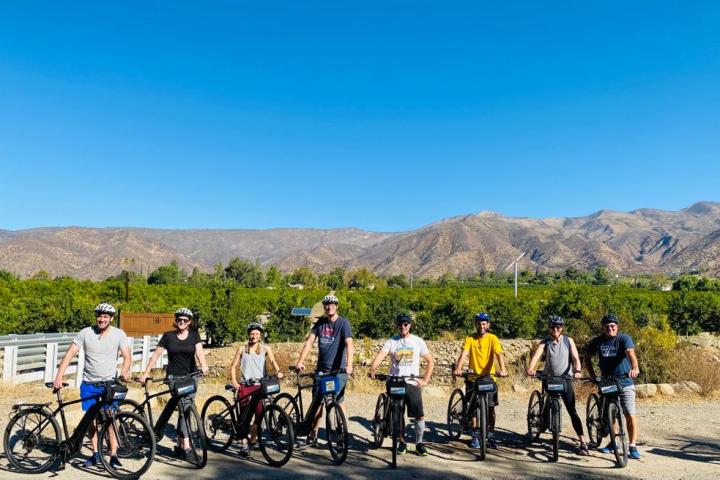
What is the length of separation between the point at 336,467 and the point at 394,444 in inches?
28.9

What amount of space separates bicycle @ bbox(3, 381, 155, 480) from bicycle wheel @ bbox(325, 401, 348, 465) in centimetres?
200

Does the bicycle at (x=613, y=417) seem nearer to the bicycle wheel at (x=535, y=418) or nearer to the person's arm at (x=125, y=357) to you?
the bicycle wheel at (x=535, y=418)

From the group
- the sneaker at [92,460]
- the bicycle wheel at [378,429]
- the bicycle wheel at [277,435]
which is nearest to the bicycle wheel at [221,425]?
the bicycle wheel at [277,435]

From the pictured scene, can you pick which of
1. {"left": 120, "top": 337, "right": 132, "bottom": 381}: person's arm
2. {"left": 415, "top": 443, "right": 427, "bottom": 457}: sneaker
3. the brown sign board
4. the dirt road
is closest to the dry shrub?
the dirt road

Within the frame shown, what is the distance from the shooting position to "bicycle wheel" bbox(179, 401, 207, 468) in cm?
622

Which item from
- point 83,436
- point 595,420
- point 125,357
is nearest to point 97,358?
point 125,357

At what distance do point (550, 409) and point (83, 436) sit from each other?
18.4 feet

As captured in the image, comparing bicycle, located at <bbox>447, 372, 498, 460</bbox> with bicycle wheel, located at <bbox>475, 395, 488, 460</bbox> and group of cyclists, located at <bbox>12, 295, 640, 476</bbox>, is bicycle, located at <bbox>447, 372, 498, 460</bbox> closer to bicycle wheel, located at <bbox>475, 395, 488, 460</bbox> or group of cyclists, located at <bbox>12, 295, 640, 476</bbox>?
bicycle wheel, located at <bbox>475, 395, 488, 460</bbox>

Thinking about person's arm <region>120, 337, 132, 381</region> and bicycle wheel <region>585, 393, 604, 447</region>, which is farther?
bicycle wheel <region>585, 393, 604, 447</region>

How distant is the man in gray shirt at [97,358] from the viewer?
609 cm

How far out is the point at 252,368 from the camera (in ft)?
23.5

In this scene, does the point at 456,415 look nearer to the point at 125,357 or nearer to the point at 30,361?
the point at 125,357

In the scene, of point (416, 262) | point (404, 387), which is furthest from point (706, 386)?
point (416, 262)

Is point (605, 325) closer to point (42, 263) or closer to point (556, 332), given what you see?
point (556, 332)
